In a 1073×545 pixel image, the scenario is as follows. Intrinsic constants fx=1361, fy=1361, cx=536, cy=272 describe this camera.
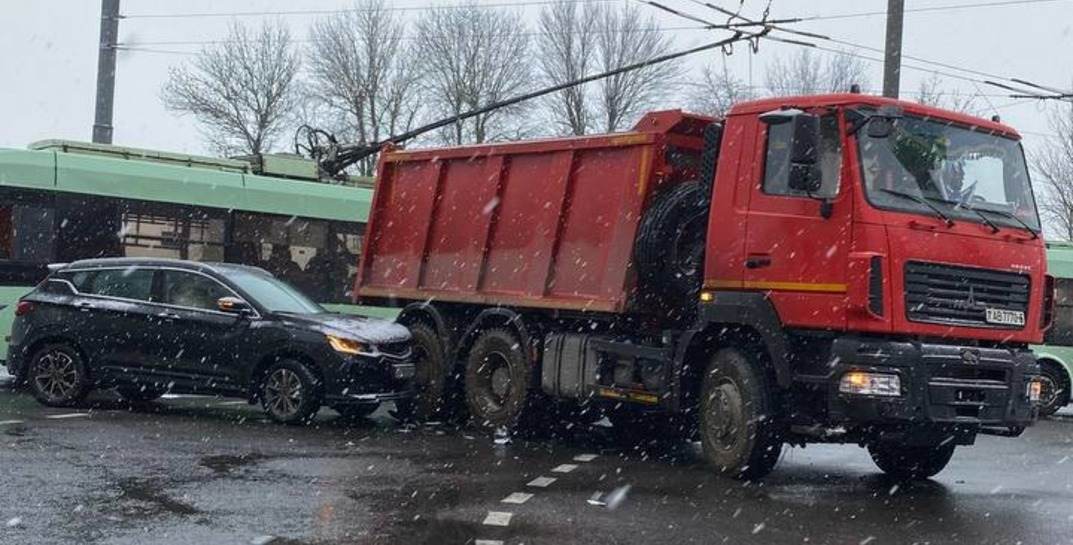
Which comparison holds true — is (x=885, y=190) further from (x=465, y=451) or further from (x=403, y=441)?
(x=403, y=441)

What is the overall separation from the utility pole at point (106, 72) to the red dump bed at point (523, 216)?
853 cm

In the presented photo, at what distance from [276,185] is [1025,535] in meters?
13.8

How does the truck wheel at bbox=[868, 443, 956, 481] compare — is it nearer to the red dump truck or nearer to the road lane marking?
the red dump truck

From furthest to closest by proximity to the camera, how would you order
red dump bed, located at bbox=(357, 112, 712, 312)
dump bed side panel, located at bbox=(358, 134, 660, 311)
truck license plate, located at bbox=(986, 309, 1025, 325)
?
dump bed side panel, located at bbox=(358, 134, 660, 311)
red dump bed, located at bbox=(357, 112, 712, 312)
truck license plate, located at bbox=(986, 309, 1025, 325)

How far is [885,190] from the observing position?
32.9 feet

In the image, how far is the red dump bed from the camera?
1198 centimetres

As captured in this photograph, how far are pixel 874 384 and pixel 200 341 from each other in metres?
7.28

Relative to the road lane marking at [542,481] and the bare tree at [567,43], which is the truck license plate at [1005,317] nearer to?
the road lane marking at [542,481]

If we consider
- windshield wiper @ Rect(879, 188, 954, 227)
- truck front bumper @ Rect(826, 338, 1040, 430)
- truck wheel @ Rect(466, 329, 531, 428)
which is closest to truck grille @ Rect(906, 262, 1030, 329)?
truck front bumper @ Rect(826, 338, 1040, 430)

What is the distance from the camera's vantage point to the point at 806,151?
10039 mm

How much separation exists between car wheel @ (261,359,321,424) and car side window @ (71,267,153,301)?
5.76 ft

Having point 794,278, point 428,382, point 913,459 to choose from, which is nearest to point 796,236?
point 794,278

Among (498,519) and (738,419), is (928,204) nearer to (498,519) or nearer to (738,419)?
(738,419)

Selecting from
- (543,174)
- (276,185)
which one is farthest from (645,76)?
(543,174)
